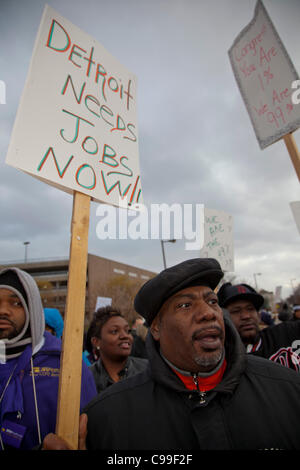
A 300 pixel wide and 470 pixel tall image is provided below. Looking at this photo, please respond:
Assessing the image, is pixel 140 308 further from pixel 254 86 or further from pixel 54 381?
pixel 254 86

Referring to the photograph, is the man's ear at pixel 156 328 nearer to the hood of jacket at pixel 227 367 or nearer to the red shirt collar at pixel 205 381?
the hood of jacket at pixel 227 367

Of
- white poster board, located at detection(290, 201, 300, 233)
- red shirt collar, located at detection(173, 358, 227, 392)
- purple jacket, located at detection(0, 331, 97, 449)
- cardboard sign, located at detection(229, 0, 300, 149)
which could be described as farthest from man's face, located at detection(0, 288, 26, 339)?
white poster board, located at detection(290, 201, 300, 233)

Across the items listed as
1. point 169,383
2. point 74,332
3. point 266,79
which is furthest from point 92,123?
point 266,79

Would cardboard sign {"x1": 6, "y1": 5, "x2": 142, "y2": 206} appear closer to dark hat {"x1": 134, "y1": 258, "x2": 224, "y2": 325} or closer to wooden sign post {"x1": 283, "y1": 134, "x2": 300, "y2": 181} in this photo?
dark hat {"x1": 134, "y1": 258, "x2": 224, "y2": 325}

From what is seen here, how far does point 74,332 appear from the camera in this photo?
1.29m

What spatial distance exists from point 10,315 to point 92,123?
1.44 metres

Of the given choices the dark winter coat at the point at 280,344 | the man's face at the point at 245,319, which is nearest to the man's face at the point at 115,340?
the man's face at the point at 245,319

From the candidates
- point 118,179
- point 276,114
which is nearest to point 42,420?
point 118,179

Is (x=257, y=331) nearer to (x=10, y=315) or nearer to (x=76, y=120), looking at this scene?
(x=10, y=315)

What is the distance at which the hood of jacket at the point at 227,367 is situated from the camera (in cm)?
129

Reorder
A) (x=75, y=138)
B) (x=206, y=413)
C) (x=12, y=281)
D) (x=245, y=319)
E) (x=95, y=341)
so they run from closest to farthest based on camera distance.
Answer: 1. (x=206, y=413)
2. (x=75, y=138)
3. (x=12, y=281)
4. (x=245, y=319)
5. (x=95, y=341)

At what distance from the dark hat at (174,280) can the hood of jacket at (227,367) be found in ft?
0.79

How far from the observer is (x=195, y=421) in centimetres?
121
